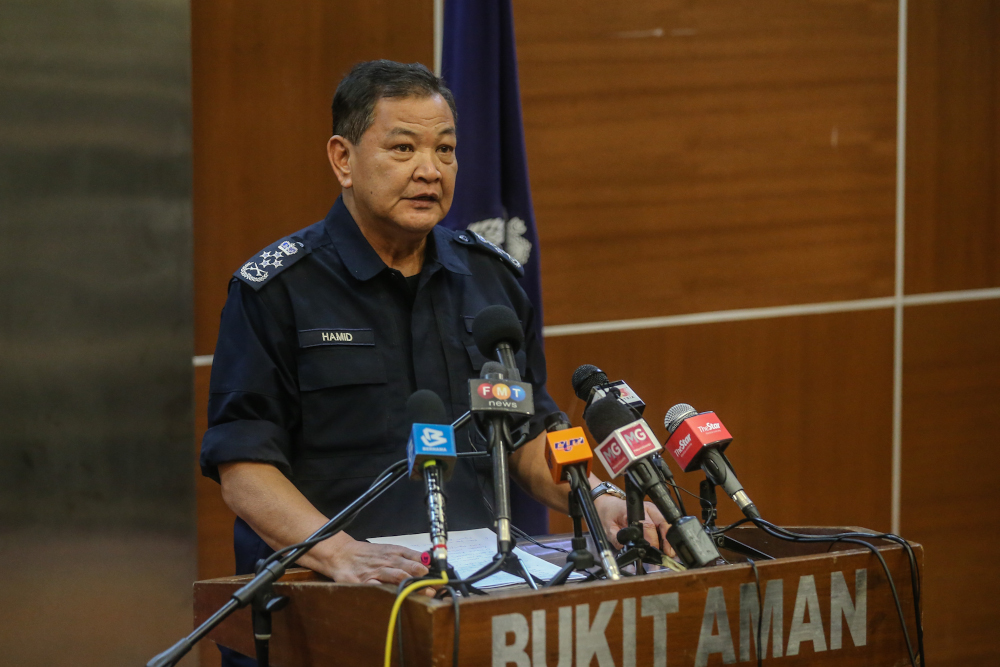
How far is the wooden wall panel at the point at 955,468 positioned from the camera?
3418mm

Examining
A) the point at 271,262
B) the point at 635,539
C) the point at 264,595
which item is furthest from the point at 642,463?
the point at 271,262

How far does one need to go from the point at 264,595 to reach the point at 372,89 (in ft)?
3.23

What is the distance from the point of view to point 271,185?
104 inches

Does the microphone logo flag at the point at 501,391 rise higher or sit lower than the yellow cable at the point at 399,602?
higher

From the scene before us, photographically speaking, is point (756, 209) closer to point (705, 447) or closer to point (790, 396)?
point (790, 396)

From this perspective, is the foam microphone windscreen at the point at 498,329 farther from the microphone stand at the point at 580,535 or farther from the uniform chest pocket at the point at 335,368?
the uniform chest pocket at the point at 335,368

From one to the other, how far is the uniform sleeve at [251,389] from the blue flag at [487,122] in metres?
0.78

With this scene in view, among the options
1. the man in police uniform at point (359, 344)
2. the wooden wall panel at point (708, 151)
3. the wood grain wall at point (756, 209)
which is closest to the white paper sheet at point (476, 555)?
the man in police uniform at point (359, 344)

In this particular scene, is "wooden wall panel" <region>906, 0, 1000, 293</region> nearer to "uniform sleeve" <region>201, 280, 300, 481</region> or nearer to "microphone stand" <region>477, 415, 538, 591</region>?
"uniform sleeve" <region>201, 280, 300, 481</region>

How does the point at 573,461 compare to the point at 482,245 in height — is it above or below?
below

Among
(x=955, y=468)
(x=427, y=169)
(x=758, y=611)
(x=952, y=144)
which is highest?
(x=952, y=144)

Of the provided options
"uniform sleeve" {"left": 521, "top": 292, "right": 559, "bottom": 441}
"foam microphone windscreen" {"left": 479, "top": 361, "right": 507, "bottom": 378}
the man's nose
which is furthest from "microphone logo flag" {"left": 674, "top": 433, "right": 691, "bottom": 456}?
the man's nose

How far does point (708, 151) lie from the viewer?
3119 millimetres

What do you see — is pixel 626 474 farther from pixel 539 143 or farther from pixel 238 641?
pixel 539 143
